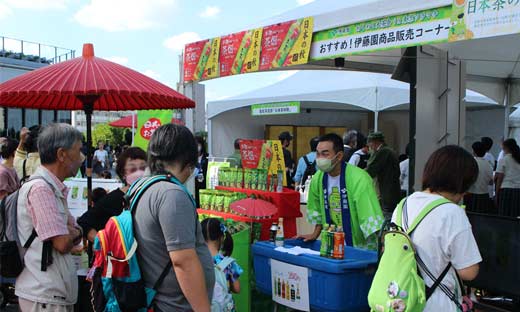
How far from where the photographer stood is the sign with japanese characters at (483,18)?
303 cm

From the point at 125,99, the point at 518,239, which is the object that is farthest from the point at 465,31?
the point at 125,99

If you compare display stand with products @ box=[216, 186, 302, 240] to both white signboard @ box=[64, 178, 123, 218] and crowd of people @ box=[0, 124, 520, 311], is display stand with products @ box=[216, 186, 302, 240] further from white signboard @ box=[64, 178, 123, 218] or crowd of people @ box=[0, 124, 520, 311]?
white signboard @ box=[64, 178, 123, 218]

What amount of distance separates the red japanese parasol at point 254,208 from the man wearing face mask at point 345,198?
1.85 ft

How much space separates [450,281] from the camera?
6.85 ft

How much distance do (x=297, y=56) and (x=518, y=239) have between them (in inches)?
92.5

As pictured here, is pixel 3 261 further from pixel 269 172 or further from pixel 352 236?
pixel 269 172

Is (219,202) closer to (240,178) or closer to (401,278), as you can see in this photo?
(240,178)

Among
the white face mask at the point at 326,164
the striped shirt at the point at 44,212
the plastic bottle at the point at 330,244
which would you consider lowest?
the plastic bottle at the point at 330,244

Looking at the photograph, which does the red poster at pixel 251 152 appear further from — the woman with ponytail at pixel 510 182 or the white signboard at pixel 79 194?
the woman with ponytail at pixel 510 182

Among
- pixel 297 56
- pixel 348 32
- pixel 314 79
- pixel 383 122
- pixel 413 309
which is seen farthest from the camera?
pixel 383 122

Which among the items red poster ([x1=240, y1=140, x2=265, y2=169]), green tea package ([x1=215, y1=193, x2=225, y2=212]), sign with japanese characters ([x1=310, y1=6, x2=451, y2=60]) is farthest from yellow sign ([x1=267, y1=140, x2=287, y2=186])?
sign with japanese characters ([x1=310, y1=6, x2=451, y2=60])

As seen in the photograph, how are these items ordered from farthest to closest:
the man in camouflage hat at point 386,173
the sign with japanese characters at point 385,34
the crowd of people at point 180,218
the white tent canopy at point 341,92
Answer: the white tent canopy at point 341,92
the man in camouflage hat at point 386,173
the sign with japanese characters at point 385,34
the crowd of people at point 180,218

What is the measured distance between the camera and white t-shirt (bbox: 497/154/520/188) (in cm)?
697

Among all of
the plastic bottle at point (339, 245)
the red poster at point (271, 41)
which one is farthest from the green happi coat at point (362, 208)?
the red poster at point (271, 41)
